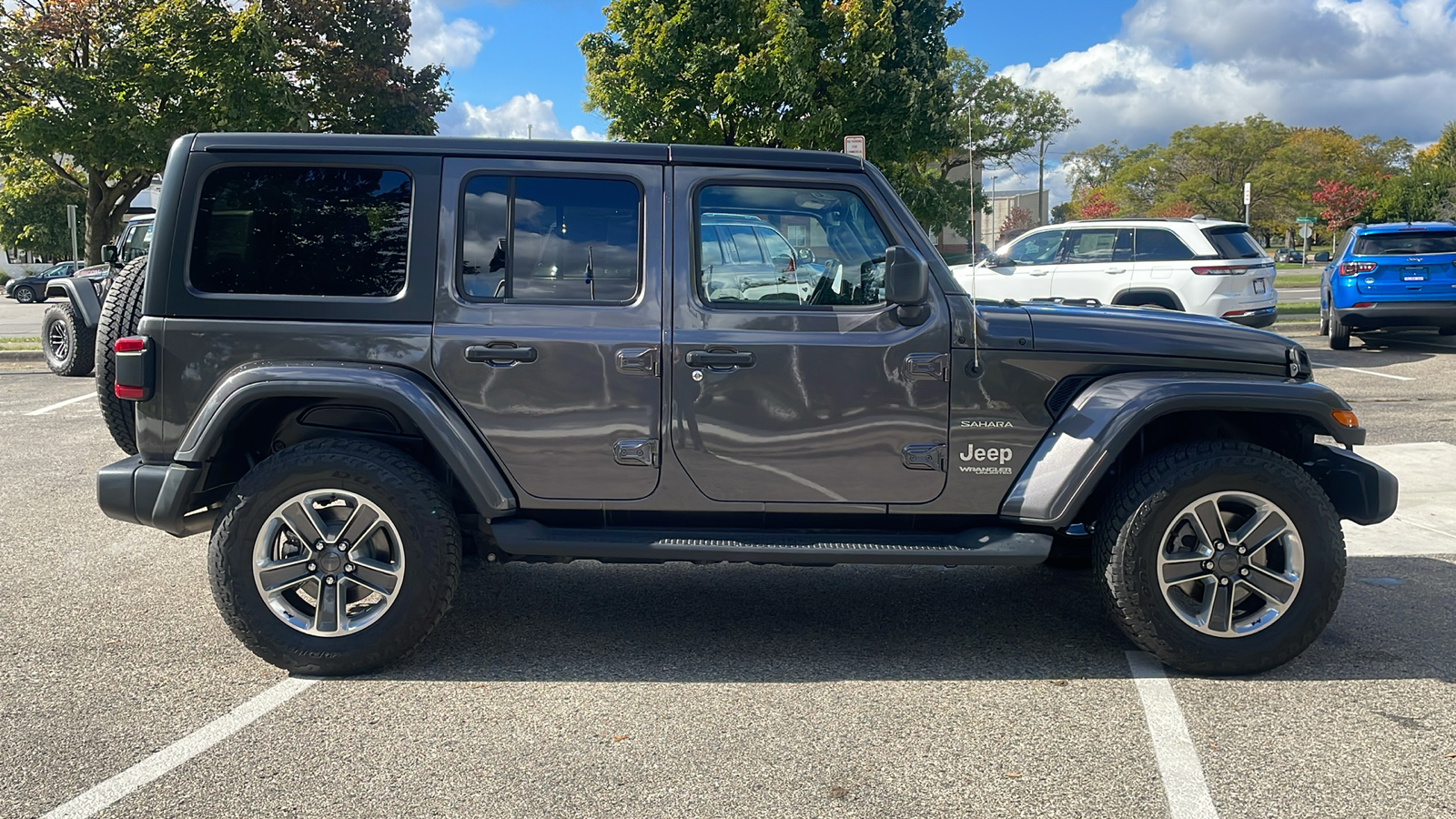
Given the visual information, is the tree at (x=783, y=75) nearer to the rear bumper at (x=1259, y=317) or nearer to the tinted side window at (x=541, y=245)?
the rear bumper at (x=1259, y=317)

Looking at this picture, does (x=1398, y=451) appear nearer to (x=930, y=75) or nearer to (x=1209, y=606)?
(x=1209, y=606)

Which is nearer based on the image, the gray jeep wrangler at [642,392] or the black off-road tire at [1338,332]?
the gray jeep wrangler at [642,392]

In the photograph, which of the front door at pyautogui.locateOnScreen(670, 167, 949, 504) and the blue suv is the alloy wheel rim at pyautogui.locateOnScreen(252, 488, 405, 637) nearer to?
the front door at pyautogui.locateOnScreen(670, 167, 949, 504)

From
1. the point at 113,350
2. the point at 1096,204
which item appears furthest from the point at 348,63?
the point at 1096,204

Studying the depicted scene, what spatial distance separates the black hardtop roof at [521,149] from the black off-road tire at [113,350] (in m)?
0.78

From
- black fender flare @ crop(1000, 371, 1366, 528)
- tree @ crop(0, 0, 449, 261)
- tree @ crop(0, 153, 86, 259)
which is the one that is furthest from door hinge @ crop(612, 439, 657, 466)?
tree @ crop(0, 153, 86, 259)

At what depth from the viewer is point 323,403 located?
13.7 feet

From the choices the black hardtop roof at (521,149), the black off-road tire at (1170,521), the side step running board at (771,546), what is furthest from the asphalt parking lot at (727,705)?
the black hardtop roof at (521,149)

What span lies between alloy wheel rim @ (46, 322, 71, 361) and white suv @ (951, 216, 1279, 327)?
10357 millimetres

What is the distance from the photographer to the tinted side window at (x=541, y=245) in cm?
416

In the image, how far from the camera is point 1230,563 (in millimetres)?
4055

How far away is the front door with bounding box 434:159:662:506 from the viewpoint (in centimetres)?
409

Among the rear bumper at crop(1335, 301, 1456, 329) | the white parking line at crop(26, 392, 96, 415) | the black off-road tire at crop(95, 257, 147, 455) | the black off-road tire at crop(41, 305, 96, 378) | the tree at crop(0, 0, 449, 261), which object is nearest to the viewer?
the black off-road tire at crop(95, 257, 147, 455)

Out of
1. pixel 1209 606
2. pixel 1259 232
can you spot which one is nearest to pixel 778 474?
pixel 1209 606
